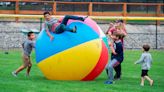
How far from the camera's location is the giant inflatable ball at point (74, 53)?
11.9 m

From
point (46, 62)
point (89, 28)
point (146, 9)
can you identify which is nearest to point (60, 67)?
point (46, 62)

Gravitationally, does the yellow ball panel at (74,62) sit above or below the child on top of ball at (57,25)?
below

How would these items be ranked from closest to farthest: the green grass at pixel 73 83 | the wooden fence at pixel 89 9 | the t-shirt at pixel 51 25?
the green grass at pixel 73 83, the t-shirt at pixel 51 25, the wooden fence at pixel 89 9

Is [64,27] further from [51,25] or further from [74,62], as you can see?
[74,62]

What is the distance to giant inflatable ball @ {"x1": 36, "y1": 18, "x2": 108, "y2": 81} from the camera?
11.9 m

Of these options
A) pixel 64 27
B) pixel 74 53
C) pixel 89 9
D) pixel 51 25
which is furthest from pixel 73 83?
pixel 89 9

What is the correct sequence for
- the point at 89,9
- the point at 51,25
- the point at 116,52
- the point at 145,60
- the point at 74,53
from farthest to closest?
the point at 89,9 < the point at 116,52 < the point at 51,25 < the point at 145,60 < the point at 74,53

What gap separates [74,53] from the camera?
466 inches

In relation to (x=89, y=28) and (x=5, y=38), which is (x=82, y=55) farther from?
(x=5, y=38)

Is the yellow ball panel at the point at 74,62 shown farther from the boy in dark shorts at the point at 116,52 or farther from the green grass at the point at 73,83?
the boy in dark shorts at the point at 116,52

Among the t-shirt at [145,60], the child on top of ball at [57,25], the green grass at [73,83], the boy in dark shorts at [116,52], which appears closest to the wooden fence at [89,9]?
the green grass at [73,83]

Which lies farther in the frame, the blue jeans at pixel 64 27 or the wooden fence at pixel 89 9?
the wooden fence at pixel 89 9

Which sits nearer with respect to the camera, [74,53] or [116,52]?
[74,53]

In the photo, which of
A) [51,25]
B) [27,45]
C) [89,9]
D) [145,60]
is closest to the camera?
[145,60]
